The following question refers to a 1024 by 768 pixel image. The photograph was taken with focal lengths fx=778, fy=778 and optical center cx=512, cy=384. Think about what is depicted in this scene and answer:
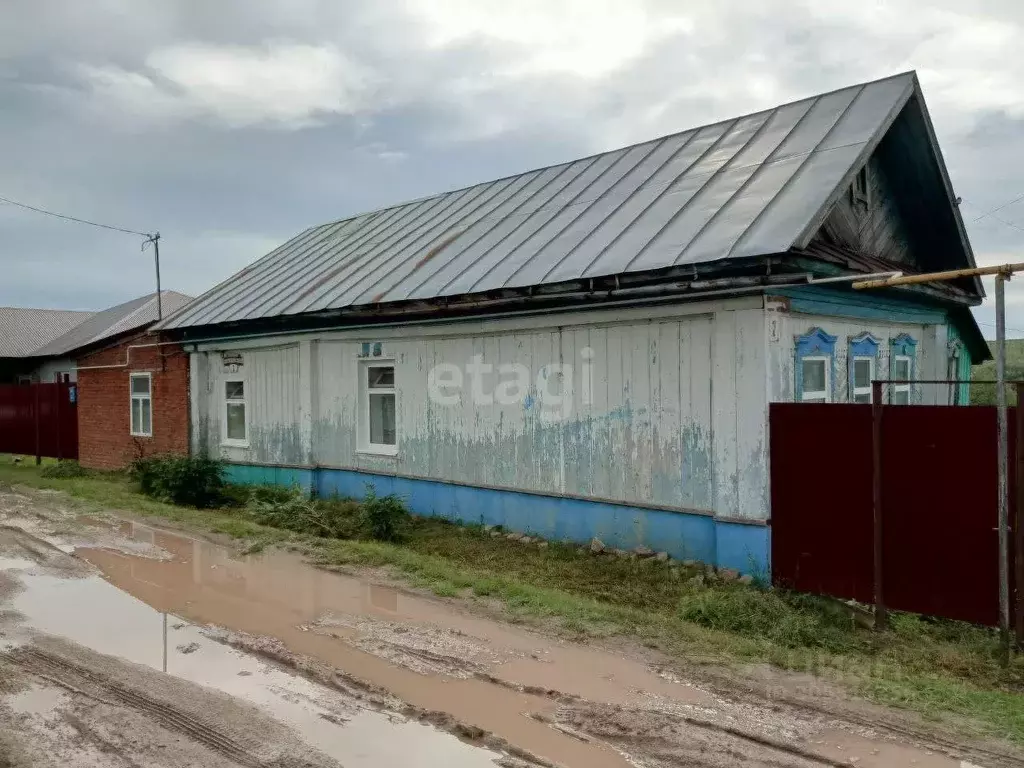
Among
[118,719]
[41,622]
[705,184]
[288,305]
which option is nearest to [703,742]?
[118,719]

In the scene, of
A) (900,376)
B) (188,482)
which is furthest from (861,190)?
(188,482)

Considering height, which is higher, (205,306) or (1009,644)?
(205,306)

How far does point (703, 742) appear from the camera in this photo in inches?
159

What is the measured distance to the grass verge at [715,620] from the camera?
4730 mm

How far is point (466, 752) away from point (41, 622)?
4.16 m

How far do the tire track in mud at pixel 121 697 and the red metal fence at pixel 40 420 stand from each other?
50.6 feet

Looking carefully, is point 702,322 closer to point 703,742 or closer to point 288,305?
point 703,742

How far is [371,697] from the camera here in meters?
4.68

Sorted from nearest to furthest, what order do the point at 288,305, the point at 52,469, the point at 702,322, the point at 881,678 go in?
the point at 881,678, the point at 702,322, the point at 288,305, the point at 52,469

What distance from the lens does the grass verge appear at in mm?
4730

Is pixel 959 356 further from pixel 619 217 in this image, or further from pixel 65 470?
pixel 65 470

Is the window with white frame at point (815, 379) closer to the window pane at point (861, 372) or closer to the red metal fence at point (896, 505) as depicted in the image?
the window pane at point (861, 372)

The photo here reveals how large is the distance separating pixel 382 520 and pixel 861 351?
6148mm

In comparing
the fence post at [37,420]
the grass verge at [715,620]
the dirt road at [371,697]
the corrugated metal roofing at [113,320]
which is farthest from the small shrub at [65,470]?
the corrugated metal roofing at [113,320]
